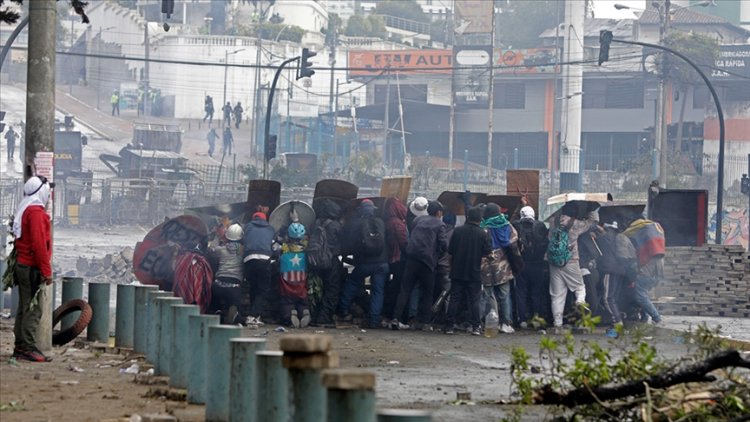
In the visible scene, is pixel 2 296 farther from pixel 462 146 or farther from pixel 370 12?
pixel 370 12

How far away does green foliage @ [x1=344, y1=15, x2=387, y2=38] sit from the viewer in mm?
119500

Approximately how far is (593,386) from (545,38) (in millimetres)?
91989

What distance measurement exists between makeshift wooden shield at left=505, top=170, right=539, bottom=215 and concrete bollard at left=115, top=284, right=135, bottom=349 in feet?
28.1

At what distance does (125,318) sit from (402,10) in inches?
4714

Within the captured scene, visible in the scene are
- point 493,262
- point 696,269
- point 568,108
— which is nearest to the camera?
point 493,262

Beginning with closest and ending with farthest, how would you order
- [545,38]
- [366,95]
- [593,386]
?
[593,386]
[366,95]
[545,38]

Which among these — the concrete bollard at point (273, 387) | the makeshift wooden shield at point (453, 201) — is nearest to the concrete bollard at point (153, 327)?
the concrete bollard at point (273, 387)

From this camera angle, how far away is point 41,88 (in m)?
13.6

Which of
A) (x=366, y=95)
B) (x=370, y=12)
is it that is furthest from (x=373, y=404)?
(x=370, y=12)

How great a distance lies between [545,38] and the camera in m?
99.8

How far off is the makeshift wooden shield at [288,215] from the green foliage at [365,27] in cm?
10014

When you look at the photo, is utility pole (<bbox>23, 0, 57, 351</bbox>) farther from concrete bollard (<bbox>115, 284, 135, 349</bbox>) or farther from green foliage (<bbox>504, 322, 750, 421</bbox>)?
green foliage (<bbox>504, 322, 750, 421</bbox>)

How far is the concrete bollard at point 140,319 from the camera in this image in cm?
1399

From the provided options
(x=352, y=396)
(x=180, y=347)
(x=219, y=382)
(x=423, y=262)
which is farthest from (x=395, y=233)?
(x=352, y=396)
